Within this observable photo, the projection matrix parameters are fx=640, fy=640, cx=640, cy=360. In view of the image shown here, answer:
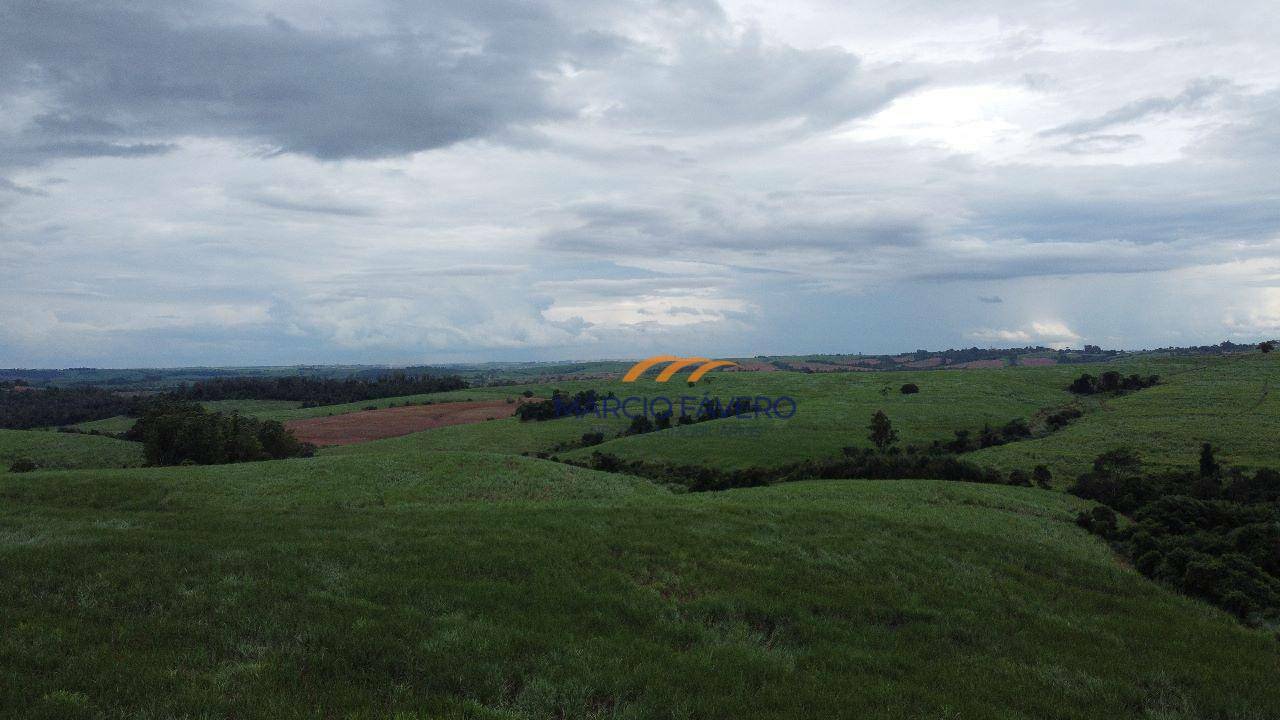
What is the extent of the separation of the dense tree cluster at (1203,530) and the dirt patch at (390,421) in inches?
2985

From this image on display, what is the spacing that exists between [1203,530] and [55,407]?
19240 centimetres

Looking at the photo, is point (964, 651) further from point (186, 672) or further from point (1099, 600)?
point (186, 672)

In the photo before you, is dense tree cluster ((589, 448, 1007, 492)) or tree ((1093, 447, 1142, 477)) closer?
dense tree cluster ((589, 448, 1007, 492))

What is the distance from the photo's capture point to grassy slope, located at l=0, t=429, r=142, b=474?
57906mm

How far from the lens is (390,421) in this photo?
322 feet

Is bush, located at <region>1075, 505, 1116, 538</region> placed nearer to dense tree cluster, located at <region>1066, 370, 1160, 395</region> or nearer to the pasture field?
the pasture field

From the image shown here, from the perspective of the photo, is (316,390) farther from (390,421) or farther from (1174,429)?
(1174,429)

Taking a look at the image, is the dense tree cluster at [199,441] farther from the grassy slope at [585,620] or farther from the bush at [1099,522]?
the bush at [1099,522]

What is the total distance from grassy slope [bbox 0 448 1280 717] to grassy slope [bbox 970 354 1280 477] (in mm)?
35783

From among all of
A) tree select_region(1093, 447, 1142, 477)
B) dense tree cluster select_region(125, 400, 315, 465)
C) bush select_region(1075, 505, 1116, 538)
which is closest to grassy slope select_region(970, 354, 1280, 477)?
tree select_region(1093, 447, 1142, 477)

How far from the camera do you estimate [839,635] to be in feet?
38.4

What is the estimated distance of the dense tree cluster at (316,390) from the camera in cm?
15975

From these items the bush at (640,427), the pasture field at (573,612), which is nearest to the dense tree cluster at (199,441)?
the pasture field at (573,612)

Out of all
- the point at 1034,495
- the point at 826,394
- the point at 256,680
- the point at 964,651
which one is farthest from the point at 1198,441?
the point at 256,680
